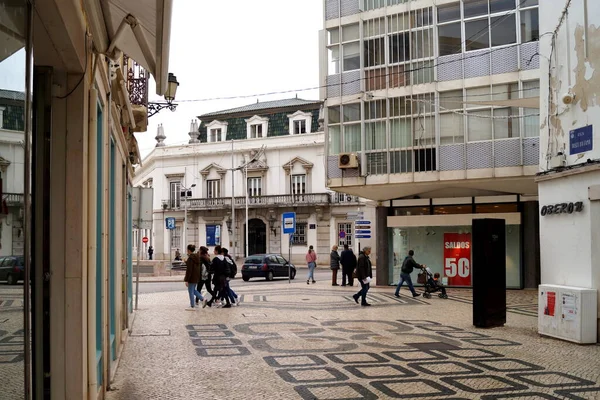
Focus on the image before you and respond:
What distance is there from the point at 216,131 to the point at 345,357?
2031 inches

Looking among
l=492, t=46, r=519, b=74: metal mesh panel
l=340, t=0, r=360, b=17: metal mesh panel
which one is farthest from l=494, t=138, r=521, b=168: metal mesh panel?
l=340, t=0, r=360, b=17: metal mesh panel

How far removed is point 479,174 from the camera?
2180 cm

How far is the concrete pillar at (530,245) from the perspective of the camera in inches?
925

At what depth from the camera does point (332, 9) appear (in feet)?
83.0

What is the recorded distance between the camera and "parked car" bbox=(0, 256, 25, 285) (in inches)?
120

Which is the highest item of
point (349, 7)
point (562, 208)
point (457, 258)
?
point (349, 7)

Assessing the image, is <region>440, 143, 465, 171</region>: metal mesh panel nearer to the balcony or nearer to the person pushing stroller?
the person pushing stroller

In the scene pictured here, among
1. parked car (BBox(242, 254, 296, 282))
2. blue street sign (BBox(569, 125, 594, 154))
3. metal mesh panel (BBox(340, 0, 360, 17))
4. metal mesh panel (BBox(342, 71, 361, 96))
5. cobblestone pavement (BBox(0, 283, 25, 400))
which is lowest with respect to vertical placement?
parked car (BBox(242, 254, 296, 282))

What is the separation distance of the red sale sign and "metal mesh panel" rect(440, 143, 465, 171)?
341 cm

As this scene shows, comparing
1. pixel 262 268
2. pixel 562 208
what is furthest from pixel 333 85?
pixel 562 208

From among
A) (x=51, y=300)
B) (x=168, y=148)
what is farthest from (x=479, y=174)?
(x=168, y=148)

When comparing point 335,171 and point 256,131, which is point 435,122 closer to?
point 335,171

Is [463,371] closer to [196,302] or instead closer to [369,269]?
[369,269]

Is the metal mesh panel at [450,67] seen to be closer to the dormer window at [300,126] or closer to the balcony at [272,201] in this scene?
the balcony at [272,201]
